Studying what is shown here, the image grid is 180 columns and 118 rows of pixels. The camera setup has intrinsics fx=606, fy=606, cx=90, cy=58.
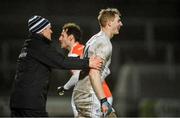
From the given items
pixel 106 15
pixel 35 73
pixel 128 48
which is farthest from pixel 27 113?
pixel 128 48

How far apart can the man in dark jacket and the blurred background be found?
6442 millimetres

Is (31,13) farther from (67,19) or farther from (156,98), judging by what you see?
→ (156,98)

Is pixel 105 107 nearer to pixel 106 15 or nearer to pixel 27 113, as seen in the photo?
pixel 27 113

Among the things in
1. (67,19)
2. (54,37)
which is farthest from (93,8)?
(54,37)

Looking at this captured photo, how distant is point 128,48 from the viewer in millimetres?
14945

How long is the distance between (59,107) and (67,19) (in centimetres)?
358

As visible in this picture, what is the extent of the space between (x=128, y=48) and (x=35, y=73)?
31.7 feet

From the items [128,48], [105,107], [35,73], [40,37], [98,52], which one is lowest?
[128,48]

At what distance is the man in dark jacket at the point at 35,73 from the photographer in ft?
17.7

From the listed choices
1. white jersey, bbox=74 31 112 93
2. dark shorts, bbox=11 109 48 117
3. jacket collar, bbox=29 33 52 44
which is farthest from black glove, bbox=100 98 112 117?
jacket collar, bbox=29 33 52 44

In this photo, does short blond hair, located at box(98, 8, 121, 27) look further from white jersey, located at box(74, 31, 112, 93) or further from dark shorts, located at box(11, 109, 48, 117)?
dark shorts, located at box(11, 109, 48, 117)

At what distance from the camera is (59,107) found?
41.8 feet

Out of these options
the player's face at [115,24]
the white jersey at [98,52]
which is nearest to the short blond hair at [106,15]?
the player's face at [115,24]

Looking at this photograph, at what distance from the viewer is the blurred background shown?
510 inches
